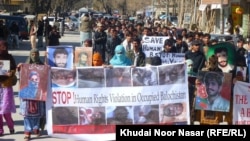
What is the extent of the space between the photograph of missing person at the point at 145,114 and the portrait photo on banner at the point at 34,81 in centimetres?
153

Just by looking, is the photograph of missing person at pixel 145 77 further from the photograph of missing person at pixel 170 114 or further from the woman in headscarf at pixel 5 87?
the woman in headscarf at pixel 5 87

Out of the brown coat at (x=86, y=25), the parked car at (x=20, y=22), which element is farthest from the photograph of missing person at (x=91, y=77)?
the parked car at (x=20, y=22)

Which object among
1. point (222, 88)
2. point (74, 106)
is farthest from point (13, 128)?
point (222, 88)

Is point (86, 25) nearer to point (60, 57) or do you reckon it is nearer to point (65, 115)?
point (60, 57)

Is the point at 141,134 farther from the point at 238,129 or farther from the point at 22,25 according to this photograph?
the point at 22,25

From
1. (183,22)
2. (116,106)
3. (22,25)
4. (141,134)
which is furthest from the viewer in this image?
(183,22)

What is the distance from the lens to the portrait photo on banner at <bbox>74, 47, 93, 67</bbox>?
1263cm

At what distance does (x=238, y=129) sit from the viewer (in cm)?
741

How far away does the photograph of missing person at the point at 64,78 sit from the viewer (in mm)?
9828

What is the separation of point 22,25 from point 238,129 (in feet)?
103

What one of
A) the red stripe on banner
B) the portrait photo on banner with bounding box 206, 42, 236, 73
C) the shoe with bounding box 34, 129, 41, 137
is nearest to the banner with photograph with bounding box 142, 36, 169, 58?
the portrait photo on banner with bounding box 206, 42, 236, 73

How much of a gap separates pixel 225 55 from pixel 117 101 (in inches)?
102

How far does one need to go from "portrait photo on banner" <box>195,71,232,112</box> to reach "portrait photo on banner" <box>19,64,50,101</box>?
8.18 ft

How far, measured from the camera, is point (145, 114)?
9695 mm
